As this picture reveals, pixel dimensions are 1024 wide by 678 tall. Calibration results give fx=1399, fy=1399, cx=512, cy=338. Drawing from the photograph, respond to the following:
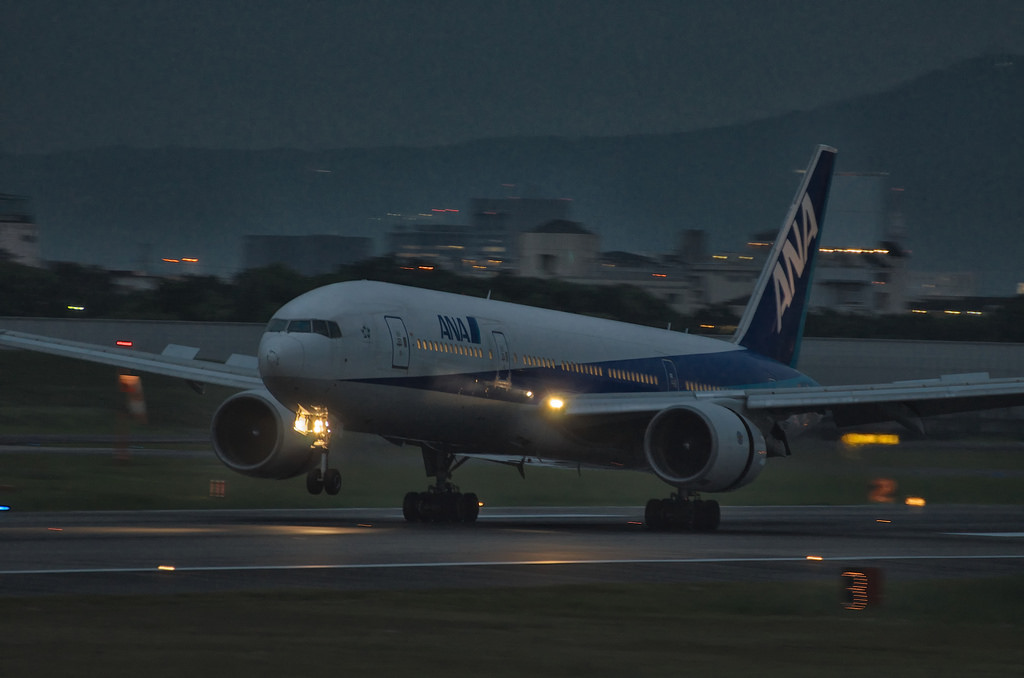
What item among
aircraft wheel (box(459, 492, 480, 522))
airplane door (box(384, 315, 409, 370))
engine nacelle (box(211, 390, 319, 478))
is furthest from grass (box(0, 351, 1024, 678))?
engine nacelle (box(211, 390, 319, 478))

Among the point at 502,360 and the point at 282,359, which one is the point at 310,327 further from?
the point at 502,360

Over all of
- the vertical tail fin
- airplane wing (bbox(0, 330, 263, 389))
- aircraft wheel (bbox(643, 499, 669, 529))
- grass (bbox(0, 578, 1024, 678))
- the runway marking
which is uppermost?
the vertical tail fin

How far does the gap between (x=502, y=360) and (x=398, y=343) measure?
308cm

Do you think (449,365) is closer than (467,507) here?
Yes

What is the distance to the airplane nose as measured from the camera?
2539 cm

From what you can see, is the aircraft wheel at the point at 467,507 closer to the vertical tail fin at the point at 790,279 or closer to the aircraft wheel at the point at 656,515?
the aircraft wheel at the point at 656,515

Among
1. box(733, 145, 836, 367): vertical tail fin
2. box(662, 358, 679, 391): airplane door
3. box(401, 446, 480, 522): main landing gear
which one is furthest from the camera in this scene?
box(733, 145, 836, 367): vertical tail fin

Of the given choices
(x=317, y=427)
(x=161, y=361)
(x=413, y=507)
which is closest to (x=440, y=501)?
(x=413, y=507)

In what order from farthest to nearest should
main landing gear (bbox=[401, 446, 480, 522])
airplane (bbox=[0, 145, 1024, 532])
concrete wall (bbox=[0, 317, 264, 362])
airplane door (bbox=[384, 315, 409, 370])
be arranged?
concrete wall (bbox=[0, 317, 264, 362]), main landing gear (bbox=[401, 446, 480, 522]), airplane door (bbox=[384, 315, 409, 370]), airplane (bbox=[0, 145, 1024, 532])

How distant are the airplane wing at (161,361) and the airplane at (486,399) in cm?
5

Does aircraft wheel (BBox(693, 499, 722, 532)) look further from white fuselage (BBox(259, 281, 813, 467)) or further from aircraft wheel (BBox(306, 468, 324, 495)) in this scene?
aircraft wheel (BBox(306, 468, 324, 495))

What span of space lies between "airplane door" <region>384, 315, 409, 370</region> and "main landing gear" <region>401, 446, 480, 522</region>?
3.42 metres

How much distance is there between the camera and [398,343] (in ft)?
89.5

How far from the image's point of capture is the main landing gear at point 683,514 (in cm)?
3009
